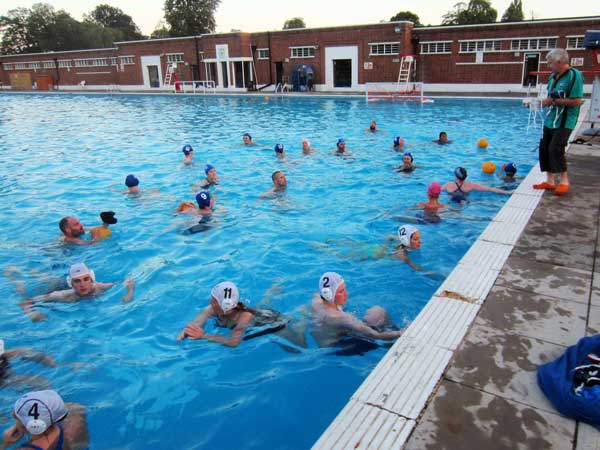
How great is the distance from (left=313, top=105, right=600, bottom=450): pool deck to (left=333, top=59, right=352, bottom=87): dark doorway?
32945 mm

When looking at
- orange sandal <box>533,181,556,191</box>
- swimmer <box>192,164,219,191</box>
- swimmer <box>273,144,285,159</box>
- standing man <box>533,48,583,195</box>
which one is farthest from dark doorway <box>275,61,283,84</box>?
standing man <box>533,48,583,195</box>

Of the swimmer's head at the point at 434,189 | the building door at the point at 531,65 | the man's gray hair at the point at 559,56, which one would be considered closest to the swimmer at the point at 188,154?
the swimmer's head at the point at 434,189

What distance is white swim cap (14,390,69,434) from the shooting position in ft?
9.55

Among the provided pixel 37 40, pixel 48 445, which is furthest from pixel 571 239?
pixel 37 40

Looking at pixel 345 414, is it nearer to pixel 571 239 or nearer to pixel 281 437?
pixel 281 437

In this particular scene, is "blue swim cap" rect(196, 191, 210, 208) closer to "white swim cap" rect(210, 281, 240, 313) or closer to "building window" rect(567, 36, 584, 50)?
"white swim cap" rect(210, 281, 240, 313)

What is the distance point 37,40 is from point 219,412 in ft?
309

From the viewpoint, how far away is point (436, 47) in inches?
1247

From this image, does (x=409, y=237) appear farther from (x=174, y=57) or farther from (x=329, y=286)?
(x=174, y=57)

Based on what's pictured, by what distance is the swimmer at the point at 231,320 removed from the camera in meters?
4.47

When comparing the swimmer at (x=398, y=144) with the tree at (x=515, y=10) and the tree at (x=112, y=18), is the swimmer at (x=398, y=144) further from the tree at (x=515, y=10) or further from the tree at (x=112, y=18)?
the tree at (x=112, y=18)

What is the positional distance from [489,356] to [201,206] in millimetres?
6095

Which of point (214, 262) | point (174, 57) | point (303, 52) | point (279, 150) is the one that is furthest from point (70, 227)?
point (174, 57)

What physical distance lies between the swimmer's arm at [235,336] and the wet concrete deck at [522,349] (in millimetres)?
2219
